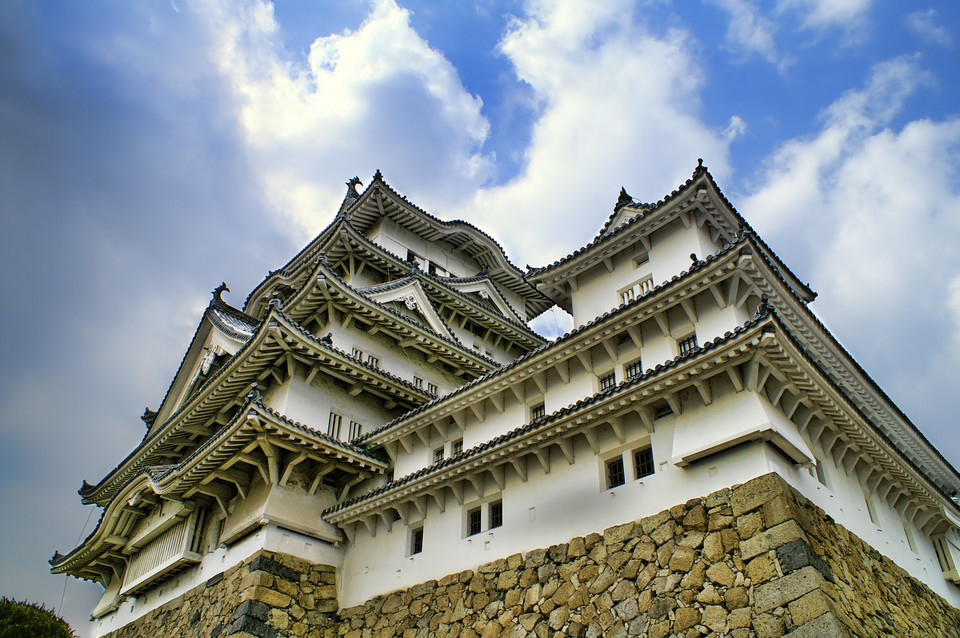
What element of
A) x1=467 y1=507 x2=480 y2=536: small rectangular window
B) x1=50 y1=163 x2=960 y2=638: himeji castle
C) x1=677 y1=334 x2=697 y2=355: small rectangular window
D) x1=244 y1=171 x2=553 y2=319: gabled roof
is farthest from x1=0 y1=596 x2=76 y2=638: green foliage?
x1=677 y1=334 x2=697 y2=355: small rectangular window

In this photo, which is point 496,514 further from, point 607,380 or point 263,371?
point 263,371

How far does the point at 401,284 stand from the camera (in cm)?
2430

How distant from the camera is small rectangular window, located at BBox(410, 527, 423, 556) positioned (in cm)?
1616

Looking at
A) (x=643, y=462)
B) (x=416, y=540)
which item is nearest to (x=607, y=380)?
(x=643, y=462)

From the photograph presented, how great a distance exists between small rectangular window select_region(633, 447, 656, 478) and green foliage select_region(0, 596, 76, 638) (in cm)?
2187

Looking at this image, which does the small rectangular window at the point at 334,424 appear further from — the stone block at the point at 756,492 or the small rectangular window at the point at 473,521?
the stone block at the point at 756,492

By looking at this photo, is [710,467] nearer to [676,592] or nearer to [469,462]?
[676,592]

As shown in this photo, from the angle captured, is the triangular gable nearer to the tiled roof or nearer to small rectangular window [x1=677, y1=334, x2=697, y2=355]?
the tiled roof

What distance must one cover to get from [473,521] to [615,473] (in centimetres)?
387

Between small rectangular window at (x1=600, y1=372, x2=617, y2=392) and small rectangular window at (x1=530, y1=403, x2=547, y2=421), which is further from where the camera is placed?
small rectangular window at (x1=530, y1=403, x2=547, y2=421)

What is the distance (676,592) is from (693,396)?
11.4ft

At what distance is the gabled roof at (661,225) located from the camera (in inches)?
664

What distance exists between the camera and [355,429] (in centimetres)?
1962

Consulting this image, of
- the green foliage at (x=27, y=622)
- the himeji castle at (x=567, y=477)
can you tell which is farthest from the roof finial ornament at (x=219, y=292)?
the green foliage at (x=27, y=622)
